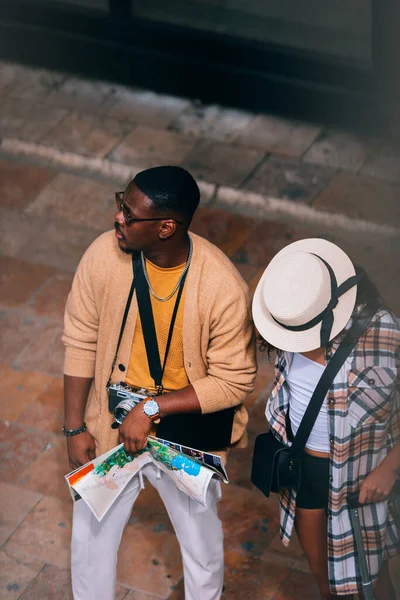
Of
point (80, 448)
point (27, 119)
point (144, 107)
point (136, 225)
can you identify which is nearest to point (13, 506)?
point (80, 448)

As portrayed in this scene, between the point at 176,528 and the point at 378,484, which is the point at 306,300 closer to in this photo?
the point at 378,484

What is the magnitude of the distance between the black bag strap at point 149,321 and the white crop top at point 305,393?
551 mm

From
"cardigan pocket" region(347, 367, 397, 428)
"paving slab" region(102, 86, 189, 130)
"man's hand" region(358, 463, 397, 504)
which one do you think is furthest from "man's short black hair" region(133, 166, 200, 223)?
"paving slab" region(102, 86, 189, 130)

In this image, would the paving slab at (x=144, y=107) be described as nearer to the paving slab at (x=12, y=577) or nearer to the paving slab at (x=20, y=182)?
the paving slab at (x=20, y=182)

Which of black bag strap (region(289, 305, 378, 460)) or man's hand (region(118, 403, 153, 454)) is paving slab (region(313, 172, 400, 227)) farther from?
man's hand (region(118, 403, 153, 454))

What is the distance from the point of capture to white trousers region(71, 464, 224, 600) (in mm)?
4688

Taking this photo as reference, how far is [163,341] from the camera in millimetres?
4578

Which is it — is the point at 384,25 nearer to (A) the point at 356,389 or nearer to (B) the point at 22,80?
(B) the point at 22,80

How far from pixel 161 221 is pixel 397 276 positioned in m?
3.23

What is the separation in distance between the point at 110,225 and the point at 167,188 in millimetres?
3502

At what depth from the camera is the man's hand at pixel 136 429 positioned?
177 inches

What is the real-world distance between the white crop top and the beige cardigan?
10.6 inches

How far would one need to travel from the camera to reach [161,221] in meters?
4.37

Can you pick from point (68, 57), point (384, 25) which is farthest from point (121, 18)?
point (384, 25)
